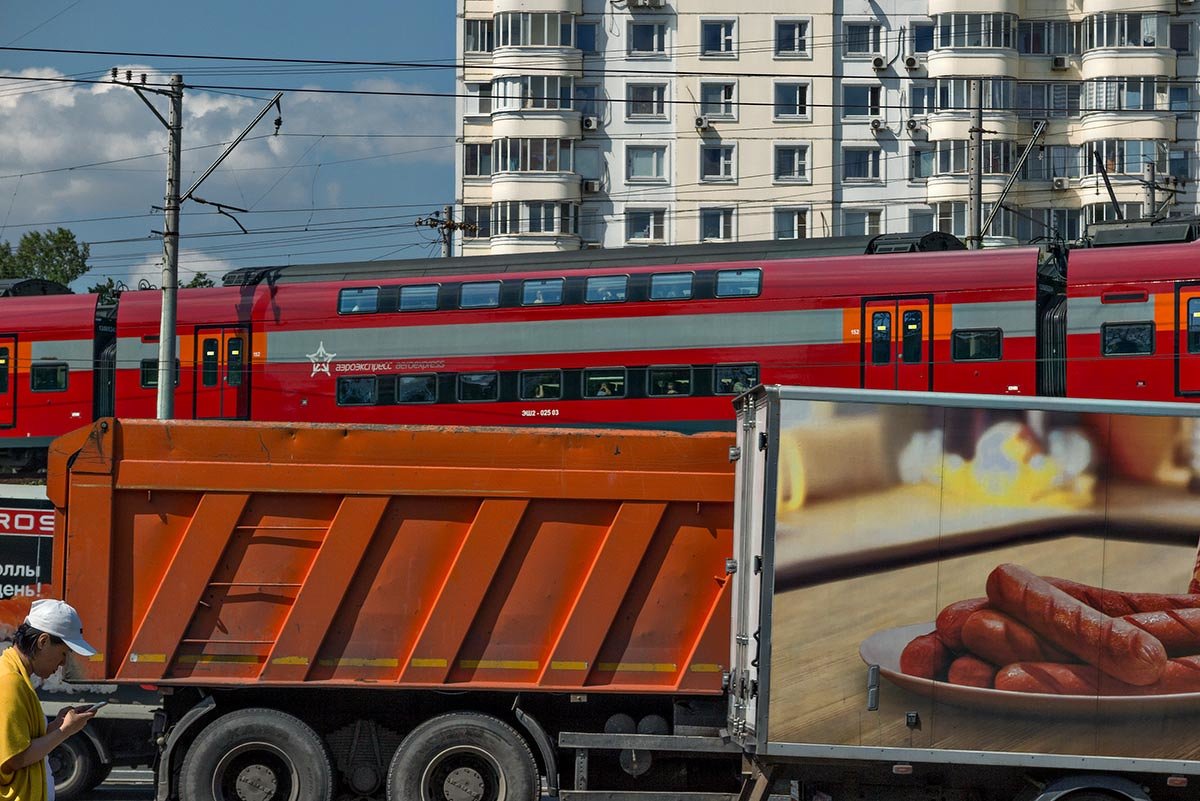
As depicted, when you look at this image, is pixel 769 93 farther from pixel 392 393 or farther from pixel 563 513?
pixel 563 513

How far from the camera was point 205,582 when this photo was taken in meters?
9.46

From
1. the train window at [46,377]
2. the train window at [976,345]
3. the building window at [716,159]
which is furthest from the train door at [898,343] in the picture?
Result: the building window at [716,159]

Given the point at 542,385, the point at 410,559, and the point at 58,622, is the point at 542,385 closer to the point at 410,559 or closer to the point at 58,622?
the point at 410,559

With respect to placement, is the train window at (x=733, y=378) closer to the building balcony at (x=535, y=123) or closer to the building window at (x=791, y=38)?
the building balcony at (x=535, y=123)

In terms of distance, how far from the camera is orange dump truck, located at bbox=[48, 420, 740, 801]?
30.9 ft

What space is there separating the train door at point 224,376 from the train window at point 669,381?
844cm

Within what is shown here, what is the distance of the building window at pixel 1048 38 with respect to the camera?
57000 mm

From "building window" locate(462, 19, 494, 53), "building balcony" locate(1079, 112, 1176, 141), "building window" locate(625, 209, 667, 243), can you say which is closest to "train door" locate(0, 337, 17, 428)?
"building window" locate(625, 209, 667, 243)

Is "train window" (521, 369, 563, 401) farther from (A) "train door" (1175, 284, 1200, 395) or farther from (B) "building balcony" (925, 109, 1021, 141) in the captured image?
(B) "building balcony" (925, 109, 1021, 141)

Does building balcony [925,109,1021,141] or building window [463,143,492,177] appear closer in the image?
building balcony [925,109,1021,141]

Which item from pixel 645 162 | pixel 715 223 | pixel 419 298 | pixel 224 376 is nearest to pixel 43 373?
pixel 224 376

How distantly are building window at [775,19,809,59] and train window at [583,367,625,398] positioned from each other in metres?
34.9

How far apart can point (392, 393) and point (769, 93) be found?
34.1m

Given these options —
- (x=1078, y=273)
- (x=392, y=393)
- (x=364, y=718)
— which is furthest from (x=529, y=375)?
(x=364, y=718)
